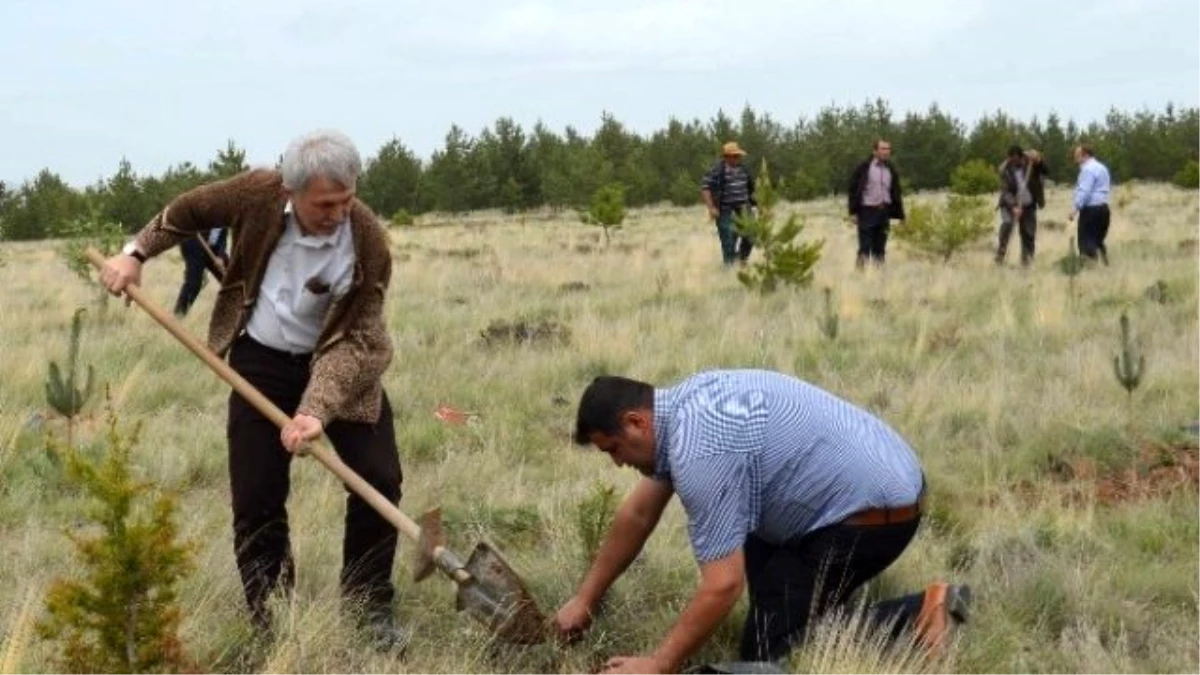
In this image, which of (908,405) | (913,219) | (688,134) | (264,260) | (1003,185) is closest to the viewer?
(264,260)

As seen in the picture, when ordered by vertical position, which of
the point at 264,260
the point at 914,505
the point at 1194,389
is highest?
the point at 264,260

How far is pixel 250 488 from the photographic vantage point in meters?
4.29

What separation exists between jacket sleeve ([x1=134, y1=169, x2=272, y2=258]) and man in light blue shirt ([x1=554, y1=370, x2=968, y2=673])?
1.36 metres

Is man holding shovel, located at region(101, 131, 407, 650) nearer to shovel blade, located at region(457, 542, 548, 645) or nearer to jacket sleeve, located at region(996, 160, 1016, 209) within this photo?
shovel blade, located at region(457, 542, 548, 645)

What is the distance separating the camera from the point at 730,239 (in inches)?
619

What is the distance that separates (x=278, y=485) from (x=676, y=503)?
1990 millimetres

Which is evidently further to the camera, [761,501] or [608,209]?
[608,209]

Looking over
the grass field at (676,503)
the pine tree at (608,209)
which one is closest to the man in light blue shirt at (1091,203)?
the grass field at (676,503)

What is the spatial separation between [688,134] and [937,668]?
5466 centimetres

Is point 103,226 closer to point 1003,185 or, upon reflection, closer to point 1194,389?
point 1003,185

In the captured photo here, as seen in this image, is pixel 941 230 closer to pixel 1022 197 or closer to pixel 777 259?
pixel 1022 197

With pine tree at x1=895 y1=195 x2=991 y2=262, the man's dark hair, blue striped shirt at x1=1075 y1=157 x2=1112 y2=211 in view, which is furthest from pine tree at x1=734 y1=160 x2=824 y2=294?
the man's dark hair

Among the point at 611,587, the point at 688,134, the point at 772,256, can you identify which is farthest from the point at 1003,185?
the point at 688,134

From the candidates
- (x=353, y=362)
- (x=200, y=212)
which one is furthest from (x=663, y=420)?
(x=200, y=212)
